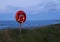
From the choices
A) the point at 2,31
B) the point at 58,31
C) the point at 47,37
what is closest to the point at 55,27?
the point at 58,31

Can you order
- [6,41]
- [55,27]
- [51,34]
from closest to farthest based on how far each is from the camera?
[6,41]
[51,34]
[55,27]

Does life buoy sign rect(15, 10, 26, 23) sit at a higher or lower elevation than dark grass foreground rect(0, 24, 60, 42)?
higher

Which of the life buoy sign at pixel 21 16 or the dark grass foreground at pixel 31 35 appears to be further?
the life buoy sign at pixel 21 16

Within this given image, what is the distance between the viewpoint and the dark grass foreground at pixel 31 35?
14.0 m

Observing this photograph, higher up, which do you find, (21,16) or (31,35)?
(21,16)

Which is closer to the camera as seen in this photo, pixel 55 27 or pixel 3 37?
pixel 3 37

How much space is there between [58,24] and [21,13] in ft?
12.7

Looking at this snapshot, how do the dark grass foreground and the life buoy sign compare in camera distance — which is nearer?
the dark grass foreground

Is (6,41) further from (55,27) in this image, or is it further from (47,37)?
(55,27)

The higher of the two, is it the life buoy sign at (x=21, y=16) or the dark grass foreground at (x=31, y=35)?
the life buoy sign at (x=21, y=16)

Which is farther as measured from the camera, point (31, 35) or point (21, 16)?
point (31, 35)

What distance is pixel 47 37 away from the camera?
563 inches

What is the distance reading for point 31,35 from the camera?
14367mm

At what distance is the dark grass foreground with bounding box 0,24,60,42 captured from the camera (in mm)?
13984
